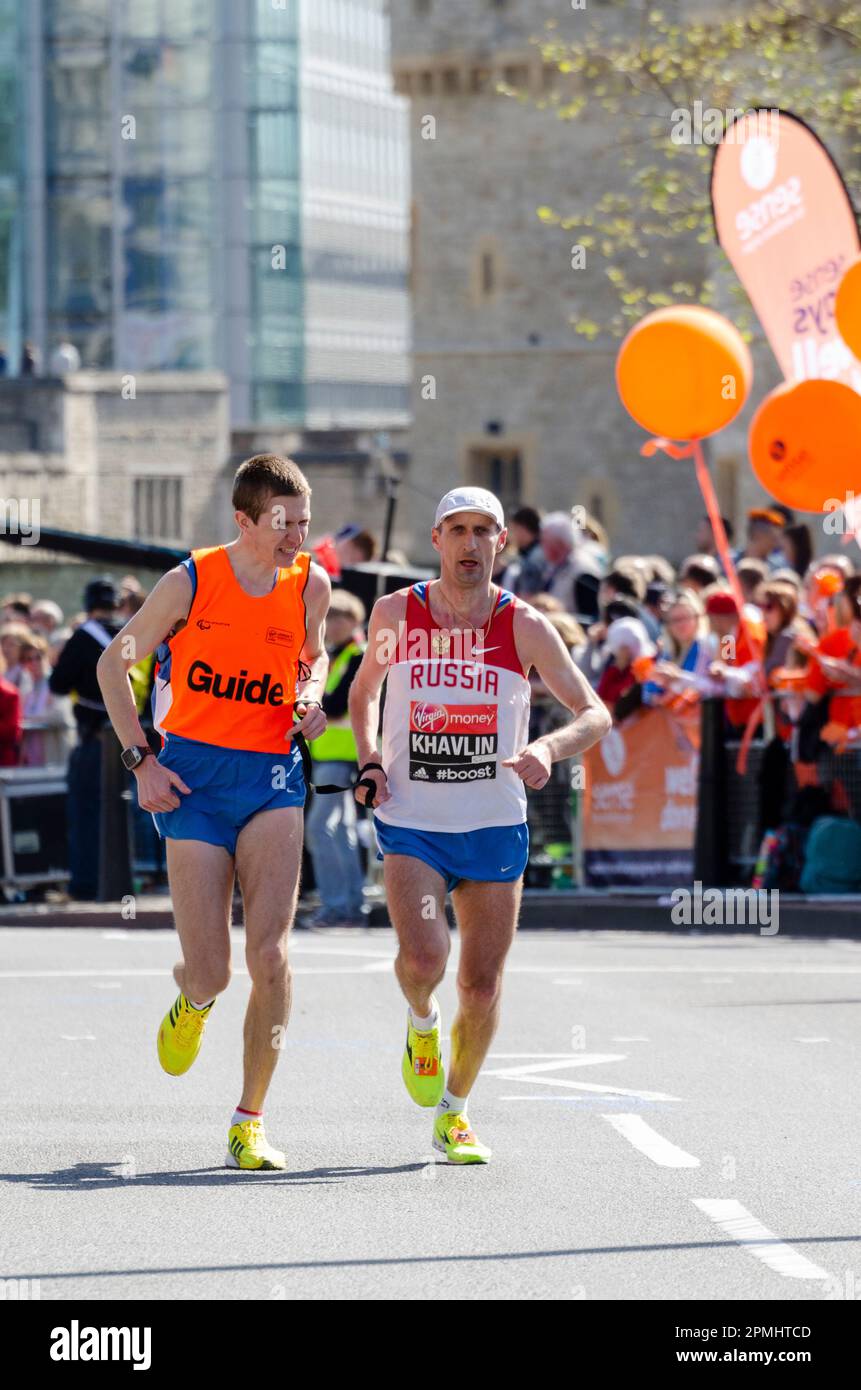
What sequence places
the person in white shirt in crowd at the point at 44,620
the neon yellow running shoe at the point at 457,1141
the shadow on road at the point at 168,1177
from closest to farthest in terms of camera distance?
the shadow on road at the point at 168,1177
the neon yellow running shoe at the point at 457,1141
the person in white shirt in crowd at the point at 44,620

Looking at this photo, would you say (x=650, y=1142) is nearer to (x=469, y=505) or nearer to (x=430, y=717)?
(x=430, y=717)

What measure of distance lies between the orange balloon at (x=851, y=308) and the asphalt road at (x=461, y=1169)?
3.26 metres

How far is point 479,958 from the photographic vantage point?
28.2 ft

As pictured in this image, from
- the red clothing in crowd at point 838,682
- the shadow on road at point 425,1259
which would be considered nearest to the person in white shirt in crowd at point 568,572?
the red clothing in crowd at point 838,682

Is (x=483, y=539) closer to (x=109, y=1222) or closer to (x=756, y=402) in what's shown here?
(x=109, y=1222)

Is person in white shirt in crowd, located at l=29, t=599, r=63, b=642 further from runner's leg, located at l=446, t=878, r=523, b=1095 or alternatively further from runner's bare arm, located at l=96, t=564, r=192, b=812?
runner's leg, located at l=446, t=878, r=523, b=1095

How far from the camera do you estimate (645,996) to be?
1352 centimetres

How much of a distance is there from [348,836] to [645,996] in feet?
13.3

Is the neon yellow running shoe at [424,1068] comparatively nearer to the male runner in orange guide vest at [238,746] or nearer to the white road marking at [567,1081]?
the male runner in orange guide vest at [238,746]

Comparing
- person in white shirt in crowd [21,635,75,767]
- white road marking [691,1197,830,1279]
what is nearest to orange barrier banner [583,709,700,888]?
person in white shirt in crowd [21,635,75,767]

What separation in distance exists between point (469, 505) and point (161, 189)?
86.4m

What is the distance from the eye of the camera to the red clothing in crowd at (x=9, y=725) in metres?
19.2

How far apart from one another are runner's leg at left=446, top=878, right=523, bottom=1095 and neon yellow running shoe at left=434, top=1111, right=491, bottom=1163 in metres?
0.11
